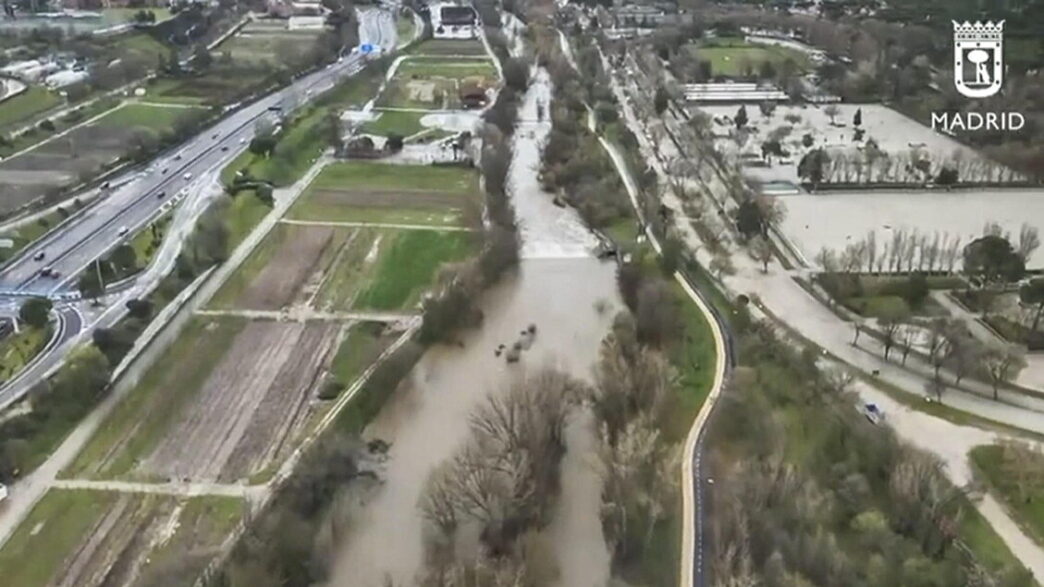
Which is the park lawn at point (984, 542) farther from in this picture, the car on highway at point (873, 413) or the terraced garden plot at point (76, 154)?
the terraced garden plot at point (76, 154)

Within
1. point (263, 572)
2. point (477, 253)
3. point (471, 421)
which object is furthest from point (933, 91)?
point (263, 572)

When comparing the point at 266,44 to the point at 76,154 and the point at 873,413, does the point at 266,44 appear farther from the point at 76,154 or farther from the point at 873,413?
the point at 873,413

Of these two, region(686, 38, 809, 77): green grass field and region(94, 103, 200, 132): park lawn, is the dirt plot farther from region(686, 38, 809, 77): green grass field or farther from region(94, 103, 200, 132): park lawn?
region(686, 38, 809, 77): green grass field

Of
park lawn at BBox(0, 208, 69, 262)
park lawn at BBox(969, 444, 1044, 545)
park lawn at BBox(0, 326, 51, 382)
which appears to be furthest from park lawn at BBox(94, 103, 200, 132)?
park lawn at BBox(969, 444, 1044, 545)

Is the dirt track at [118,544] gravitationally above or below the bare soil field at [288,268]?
below

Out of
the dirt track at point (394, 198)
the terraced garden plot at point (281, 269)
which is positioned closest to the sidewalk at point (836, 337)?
the dirt track at point (394, 198)

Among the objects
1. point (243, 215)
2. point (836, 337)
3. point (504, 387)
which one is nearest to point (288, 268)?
point (243, 215)
